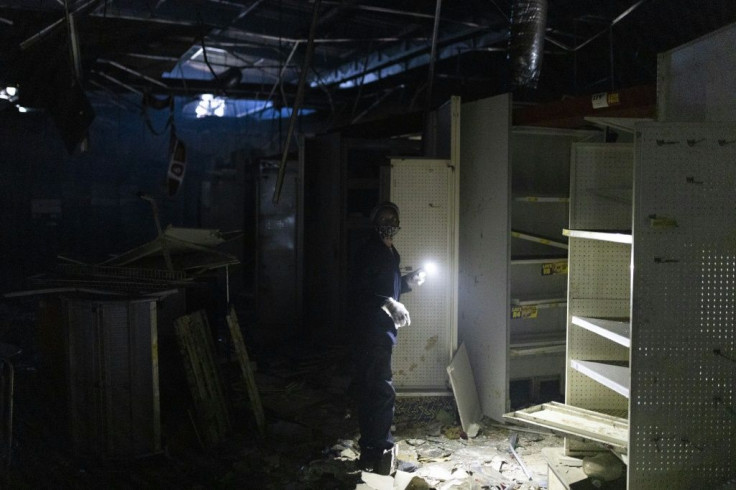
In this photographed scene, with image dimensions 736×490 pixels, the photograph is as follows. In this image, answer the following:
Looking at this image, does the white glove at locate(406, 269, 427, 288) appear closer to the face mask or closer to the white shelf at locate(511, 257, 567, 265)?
the face mask

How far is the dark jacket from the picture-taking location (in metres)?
4.16

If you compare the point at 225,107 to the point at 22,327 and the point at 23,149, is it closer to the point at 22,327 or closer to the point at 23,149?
the point at 23,149

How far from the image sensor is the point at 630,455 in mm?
2848

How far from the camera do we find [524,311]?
4.92 metres

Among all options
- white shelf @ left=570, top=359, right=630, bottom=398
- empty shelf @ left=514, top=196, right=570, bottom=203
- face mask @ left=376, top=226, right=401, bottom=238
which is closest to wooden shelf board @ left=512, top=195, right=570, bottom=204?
empty shelf @ left=514, top=196, right=570, bottom=203

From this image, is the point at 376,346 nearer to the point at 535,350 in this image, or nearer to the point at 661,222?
the point at 535,350

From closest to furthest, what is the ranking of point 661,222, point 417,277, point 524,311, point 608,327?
point 661,222 → point 608,327 → point 417,277 → point 524,311

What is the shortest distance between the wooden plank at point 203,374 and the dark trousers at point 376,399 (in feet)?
3.53

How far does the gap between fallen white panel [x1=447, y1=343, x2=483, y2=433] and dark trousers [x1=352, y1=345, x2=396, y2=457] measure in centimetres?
78

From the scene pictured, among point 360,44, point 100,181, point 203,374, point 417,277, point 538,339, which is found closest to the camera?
point 203,374

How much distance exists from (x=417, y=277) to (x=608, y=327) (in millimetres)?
1453

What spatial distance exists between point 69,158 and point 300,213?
513cm

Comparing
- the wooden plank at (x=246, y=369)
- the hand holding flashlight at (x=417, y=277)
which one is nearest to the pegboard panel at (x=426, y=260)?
the hand holding flashlight at (x=417, y=277)

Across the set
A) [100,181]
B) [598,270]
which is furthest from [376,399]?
[100,181]
